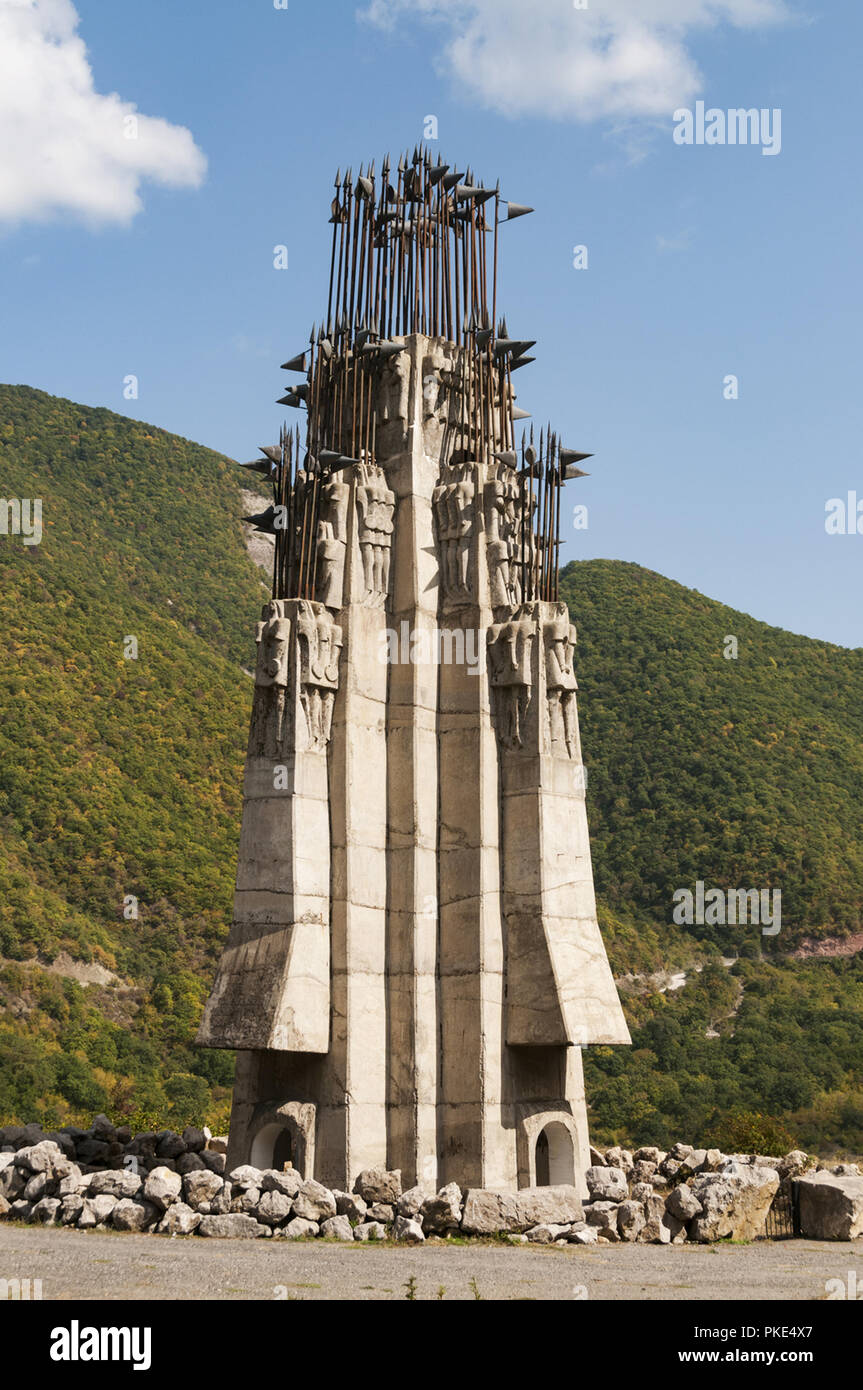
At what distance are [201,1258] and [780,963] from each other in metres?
39.6

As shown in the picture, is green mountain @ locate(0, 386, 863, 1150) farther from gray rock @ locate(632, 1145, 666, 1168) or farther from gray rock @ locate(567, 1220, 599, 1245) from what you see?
gray rock @ locate(567, 1220, 599, 1245)

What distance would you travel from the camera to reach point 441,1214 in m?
15.6

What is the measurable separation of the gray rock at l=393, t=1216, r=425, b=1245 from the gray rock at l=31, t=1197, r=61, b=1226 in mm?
3572

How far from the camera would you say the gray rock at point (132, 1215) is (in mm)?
15617

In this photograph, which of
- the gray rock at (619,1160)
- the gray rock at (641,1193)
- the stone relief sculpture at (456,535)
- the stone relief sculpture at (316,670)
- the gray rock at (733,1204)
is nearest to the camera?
the gray rock at (733,1204)

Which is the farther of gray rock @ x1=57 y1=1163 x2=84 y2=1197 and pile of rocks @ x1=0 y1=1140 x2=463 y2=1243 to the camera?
gray rock @ x1=57 y1=1163 x2=84 y2=1197

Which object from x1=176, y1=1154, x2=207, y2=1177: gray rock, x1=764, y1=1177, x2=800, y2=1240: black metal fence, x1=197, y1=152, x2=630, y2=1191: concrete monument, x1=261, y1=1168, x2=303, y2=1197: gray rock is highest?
x1=197, y1=152, x2=630, y2=1191: concrete monument

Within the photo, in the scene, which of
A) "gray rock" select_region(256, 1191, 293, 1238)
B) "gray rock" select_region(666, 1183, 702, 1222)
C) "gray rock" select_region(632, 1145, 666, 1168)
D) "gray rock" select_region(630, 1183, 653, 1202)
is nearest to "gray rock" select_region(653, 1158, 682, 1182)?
"gray rock" select_region(632, 1145, 666, 1168)

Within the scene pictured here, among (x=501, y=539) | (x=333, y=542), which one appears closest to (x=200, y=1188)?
(x=333, y=542)

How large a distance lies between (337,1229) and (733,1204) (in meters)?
4.31

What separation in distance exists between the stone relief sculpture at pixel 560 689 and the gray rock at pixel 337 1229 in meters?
6.50

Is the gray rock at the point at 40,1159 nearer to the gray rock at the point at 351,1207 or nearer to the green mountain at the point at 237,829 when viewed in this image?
the gray rock at the point at 351,1207

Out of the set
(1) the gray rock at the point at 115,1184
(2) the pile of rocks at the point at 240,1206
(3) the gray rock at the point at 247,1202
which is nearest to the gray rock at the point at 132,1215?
(2) the pile of rocks at the point at 240,1206

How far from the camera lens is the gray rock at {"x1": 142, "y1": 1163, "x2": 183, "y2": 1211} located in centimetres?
1576
